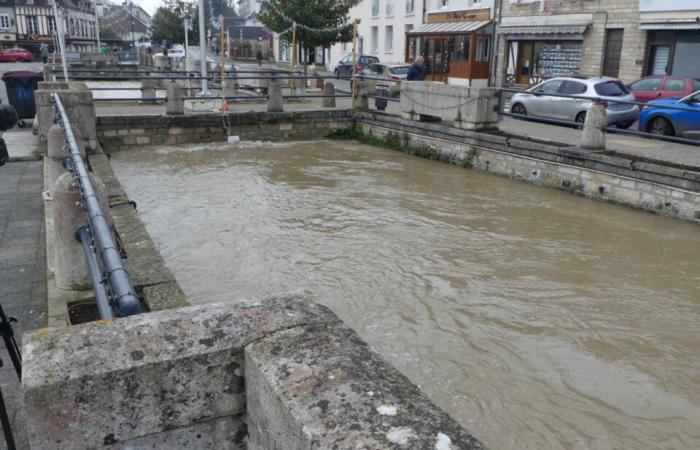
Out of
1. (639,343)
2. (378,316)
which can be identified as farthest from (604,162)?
(378,316)

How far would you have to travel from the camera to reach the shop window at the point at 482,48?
3162cm

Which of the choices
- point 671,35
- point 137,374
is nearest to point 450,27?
point 671,35

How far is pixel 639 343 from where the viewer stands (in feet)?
20.8

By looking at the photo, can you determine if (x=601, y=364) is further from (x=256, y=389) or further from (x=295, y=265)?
(x=256, y=389)

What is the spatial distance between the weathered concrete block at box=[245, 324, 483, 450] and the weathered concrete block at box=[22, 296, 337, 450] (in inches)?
3.5

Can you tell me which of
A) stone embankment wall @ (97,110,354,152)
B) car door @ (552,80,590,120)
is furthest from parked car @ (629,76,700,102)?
stone embankment wall @ (97,110,354,152)

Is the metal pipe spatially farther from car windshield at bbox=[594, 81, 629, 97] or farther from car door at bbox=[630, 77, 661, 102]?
car door at bbox=[630, 77, 661, 102]

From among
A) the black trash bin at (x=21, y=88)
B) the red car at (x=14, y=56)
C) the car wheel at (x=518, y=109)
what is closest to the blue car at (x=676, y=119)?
the car wheel at (x=518, y=109)

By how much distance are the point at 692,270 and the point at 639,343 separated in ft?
8.68

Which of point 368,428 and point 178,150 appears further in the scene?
point 178,150

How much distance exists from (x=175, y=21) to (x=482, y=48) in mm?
33924

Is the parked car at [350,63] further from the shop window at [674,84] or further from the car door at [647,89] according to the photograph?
the shop window at [674,84]

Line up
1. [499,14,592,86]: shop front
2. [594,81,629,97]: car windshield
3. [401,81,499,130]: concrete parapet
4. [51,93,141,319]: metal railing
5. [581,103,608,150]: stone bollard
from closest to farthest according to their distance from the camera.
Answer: [51,93,141,319]: metal railing → [581,103,608,150]: stone bollard → [401,81,499,130]: concrete parapet → [594,81,629,97]: car windshield → [499,14,592,86]: shop front

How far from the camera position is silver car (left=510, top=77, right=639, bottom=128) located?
15438 millimetres
